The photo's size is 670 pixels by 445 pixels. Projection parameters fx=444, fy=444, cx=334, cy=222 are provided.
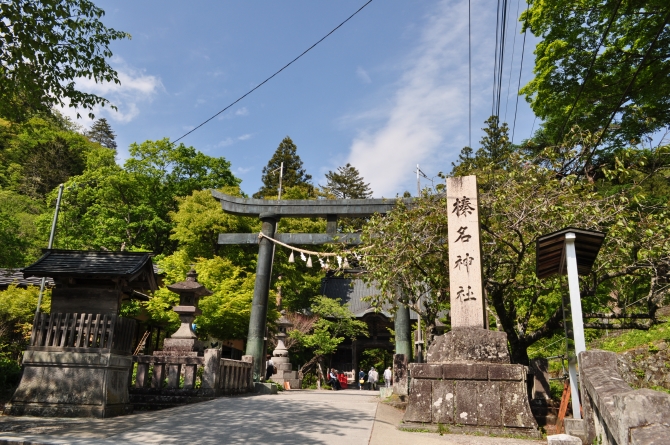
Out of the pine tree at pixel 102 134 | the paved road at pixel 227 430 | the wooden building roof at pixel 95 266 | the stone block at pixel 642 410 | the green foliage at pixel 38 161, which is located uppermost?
the pine tree at pixel 102 134

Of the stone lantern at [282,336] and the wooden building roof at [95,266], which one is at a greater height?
the wooden building roof at [95,266]

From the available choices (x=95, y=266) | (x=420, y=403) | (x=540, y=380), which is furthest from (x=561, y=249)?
(x=95, y=266)

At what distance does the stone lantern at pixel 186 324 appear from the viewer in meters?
11.9

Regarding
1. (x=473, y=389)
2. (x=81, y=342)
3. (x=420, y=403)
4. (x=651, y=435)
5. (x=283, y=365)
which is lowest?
(x=283, y=365)

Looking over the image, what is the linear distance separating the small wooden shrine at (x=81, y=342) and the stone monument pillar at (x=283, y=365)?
1183 centimetres

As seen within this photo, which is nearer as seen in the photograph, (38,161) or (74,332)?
(74,332)

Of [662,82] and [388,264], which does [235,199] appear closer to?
[388,264]

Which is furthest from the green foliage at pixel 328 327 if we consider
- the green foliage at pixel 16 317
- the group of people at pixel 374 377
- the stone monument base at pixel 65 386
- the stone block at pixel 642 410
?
the stone block at pixel 642 410

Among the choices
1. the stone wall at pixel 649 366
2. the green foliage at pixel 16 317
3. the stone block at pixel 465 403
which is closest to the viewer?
the stone block at pixel 465 403

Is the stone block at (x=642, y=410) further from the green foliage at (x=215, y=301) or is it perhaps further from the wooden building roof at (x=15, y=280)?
the wooden building roof at (x=15, y=280)

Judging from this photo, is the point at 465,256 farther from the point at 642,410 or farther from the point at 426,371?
the point at 642,410

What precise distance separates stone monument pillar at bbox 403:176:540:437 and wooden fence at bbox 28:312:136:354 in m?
5.68

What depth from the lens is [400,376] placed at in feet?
44.2

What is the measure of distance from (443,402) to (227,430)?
131 inches
